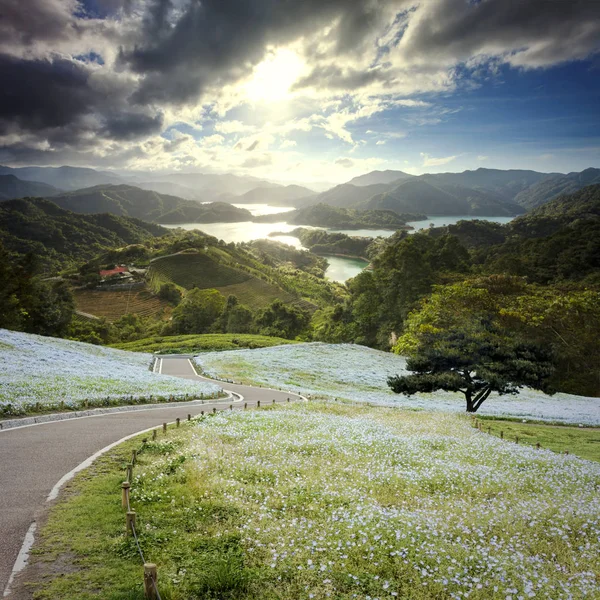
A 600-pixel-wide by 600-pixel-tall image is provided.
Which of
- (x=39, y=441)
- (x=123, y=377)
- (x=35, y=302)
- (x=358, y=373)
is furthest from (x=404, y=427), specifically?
(x=35, y=302)

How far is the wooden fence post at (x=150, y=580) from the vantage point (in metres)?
6.09

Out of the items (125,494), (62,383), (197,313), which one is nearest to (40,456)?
(125,494)

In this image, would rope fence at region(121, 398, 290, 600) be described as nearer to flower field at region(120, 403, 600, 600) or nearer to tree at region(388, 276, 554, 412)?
flower field at region(120, 403, 600, 600)

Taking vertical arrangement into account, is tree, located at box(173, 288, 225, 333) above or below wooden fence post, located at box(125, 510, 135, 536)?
above

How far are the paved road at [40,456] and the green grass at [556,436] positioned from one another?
19.9 meters

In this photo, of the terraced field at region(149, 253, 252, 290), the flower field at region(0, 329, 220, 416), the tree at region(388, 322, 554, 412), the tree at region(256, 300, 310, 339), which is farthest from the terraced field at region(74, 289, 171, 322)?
the tree at region(388, 322, 554, 412)

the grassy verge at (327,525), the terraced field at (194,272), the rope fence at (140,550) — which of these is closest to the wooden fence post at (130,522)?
the rope fence at (140,550)

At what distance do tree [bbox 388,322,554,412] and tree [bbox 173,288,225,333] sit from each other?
89.0 m

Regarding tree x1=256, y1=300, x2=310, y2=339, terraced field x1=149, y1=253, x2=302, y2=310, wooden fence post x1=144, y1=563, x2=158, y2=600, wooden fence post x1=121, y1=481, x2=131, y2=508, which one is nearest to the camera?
wooden fence post x1=144, y1=563, x2=158, y2=600

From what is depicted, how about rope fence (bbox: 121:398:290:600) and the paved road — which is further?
the paved road

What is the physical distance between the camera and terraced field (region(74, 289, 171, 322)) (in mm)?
145625

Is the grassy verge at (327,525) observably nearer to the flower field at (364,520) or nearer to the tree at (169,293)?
the flower field at (364,520)

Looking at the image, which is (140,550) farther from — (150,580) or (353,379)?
(353,379)

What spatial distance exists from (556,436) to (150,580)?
2612cm
